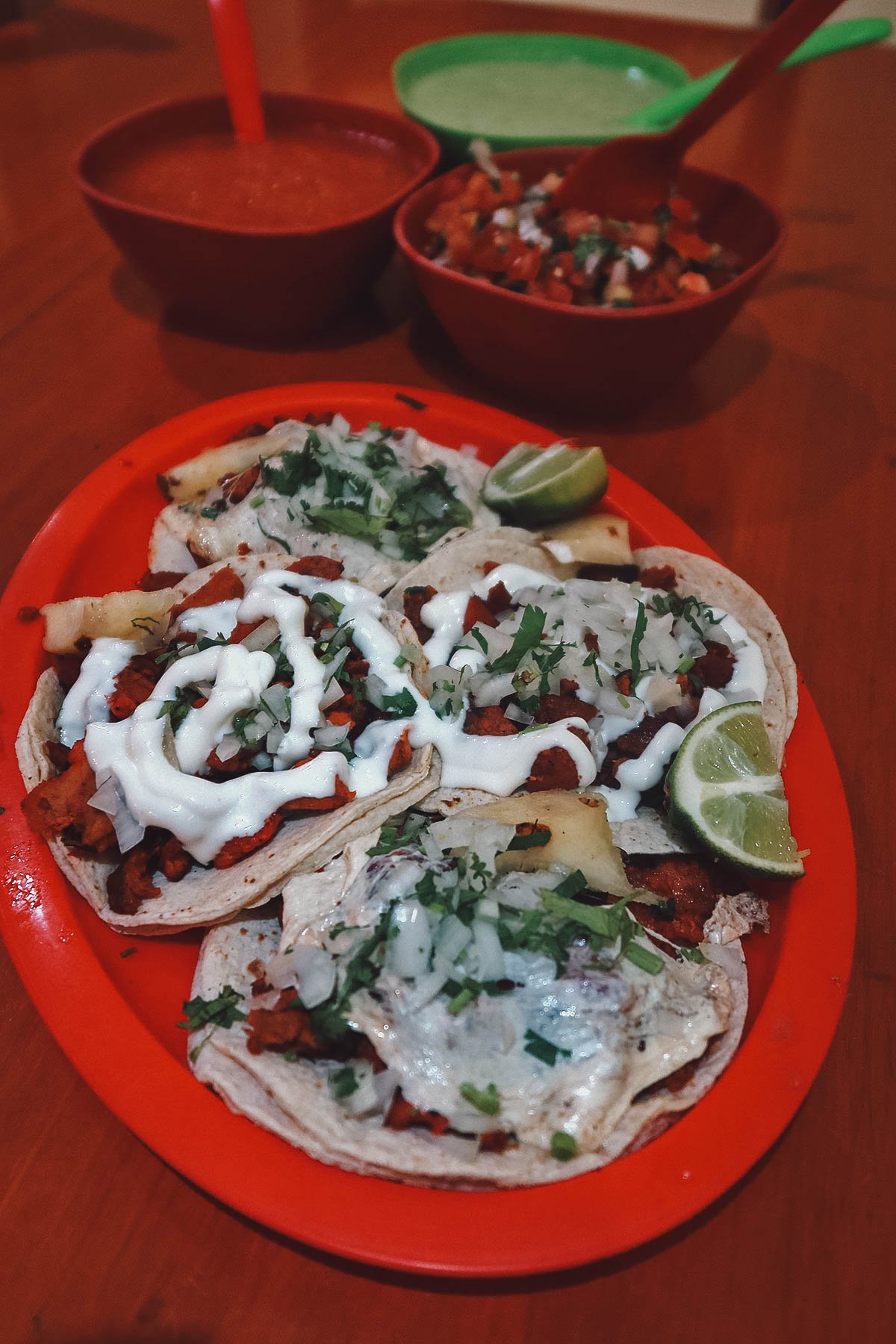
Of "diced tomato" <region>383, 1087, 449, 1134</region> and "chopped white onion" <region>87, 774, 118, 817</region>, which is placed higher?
"chopped white onion" <region>87, 774, 118, 817</region>

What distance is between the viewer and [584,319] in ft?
6.87

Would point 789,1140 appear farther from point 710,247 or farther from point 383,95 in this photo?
point 383,95

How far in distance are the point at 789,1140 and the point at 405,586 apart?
1.25 meters

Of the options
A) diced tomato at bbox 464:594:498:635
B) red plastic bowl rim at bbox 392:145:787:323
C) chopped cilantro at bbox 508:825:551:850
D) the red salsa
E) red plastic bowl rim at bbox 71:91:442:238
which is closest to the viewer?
chopped cilantro at bbox 508:825:551:850

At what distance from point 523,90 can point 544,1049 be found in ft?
11.4

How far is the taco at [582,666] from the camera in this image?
1.60 m

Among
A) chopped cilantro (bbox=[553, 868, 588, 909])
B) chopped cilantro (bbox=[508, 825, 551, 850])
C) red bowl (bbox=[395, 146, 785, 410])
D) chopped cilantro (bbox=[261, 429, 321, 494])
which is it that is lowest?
chopped cilantro (bbox=[553, 868, 588, 909])

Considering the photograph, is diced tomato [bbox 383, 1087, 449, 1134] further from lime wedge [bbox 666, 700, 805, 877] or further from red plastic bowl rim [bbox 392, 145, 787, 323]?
red plastic bowl rim [bbox 392, 145, 787, 323]

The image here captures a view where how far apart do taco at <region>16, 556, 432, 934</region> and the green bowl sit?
78.2 inches

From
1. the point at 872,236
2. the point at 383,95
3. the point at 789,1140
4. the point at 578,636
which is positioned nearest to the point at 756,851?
the point at 789,1140

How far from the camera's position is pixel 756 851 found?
4.80ft

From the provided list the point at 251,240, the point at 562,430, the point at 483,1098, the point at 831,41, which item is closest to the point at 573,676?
the point at 483,1098

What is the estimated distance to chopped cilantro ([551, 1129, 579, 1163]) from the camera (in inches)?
45.8

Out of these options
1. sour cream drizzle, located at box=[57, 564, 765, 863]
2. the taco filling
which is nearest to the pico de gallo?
the taco filling
